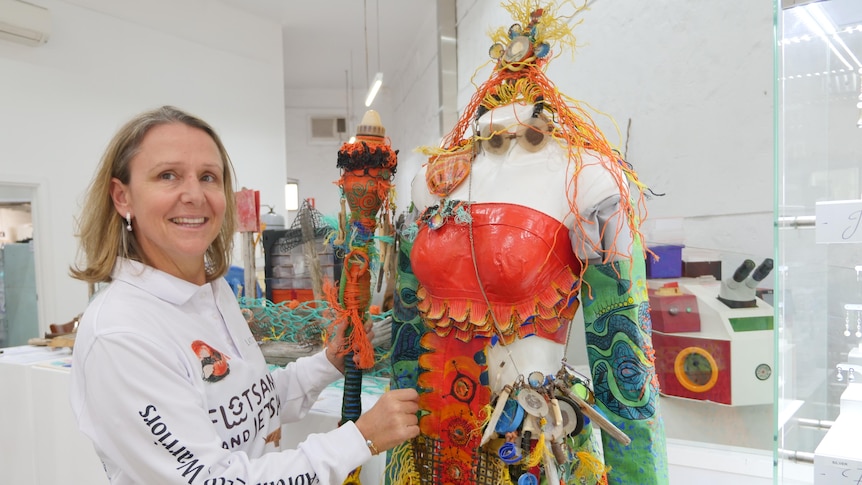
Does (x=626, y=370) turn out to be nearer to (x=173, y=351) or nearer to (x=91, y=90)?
(x=173, y=351)

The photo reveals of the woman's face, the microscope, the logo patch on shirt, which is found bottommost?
the microscope

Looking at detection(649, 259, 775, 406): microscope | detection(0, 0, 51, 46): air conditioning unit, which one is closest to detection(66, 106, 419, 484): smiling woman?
detection(649, 259, 775, 406): microscope

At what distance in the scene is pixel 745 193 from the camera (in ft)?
6.78

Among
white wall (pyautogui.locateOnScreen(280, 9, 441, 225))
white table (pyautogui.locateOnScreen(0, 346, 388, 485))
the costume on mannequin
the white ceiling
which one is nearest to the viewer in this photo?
the costume on mannequin

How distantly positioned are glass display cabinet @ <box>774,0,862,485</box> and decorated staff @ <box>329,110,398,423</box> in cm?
77

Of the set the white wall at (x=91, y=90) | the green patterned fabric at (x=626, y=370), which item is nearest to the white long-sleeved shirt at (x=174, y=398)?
the green patterned fabric at (x=626, y=370)

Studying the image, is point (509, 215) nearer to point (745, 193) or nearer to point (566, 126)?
point (566, 126)

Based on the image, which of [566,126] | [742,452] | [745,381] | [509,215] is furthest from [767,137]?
[509,215]

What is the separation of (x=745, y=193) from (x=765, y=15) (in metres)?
0.64

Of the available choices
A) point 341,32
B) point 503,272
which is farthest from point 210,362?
point 341,32

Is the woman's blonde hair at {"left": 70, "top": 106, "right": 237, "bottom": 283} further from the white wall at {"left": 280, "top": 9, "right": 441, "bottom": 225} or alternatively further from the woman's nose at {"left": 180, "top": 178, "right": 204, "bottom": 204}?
the white wall at {"left": 280, "top": 9, "right": 441, "bottom": 225}

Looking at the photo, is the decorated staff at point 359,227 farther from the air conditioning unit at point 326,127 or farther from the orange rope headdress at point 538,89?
the air conditioning unit at point 326,127

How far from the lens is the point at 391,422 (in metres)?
1.04

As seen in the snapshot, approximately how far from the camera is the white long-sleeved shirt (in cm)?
90
